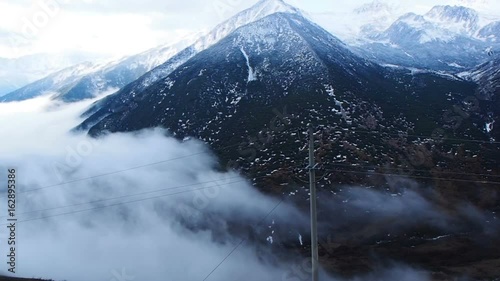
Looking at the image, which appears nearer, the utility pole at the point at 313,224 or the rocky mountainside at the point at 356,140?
the utility pole at the point at 313,224

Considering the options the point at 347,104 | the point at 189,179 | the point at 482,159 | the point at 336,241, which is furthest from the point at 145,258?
the point at 482,159

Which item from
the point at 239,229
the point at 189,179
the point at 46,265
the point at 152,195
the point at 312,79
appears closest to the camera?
the point at 239,229

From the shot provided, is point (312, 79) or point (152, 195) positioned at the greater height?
point (312, 79)

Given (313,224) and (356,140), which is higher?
Answer: (356,140)

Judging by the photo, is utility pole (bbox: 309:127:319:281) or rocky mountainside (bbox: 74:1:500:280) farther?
rocky mountainside (bbox: 74:1:500:280)

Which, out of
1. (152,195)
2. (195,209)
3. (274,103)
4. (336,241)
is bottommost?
(336,241)

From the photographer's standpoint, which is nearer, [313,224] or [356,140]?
[313,224]

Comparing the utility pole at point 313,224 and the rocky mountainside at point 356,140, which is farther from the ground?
the rocky mountainside at point 356,140

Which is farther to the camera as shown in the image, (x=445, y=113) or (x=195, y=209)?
(x=445, y=113)

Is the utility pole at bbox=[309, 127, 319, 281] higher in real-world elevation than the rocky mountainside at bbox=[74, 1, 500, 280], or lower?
lower

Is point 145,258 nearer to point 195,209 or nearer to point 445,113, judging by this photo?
point 195,209

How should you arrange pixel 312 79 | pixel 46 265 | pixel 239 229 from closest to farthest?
pixel 239 229
pixel 46 265
pixel 312 79
